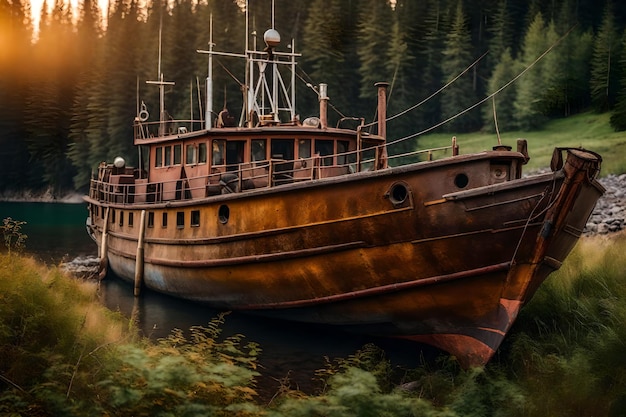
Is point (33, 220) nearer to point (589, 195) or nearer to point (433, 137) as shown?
point (433, 137)

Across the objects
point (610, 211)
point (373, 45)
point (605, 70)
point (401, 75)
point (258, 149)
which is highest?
point (373, 45)

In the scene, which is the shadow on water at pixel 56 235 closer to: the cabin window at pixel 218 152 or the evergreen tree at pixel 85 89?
the cabin window at pixel 218 152

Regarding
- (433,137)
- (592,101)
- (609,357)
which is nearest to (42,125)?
(433,137)

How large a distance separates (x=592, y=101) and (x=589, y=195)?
46.1 meters

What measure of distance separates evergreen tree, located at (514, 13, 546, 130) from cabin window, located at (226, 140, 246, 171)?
133 ft

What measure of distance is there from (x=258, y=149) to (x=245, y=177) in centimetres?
71

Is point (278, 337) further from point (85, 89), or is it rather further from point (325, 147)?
point (85, 89)

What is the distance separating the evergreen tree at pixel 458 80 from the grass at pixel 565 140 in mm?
3026

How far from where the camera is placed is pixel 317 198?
436 inches

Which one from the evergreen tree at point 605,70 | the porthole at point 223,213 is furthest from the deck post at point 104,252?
the evergreen tree at point 605,70

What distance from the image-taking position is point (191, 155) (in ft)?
50.5

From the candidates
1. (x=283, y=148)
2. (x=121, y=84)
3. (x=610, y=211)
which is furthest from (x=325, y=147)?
(x=121, y=84)

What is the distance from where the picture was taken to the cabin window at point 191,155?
15.2 m

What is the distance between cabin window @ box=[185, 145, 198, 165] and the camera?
49.8 feet
